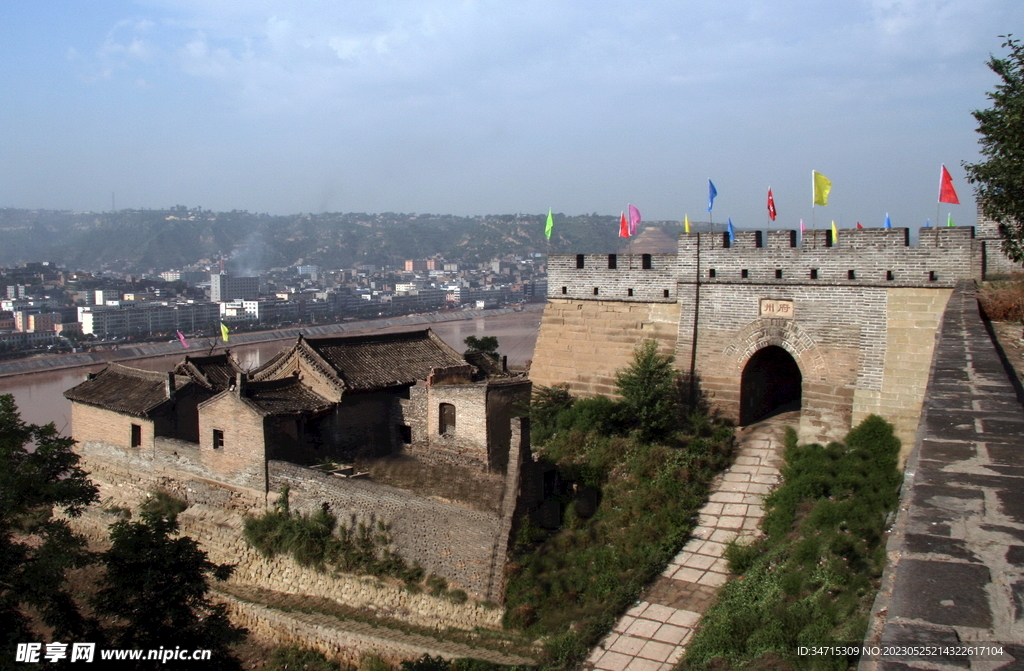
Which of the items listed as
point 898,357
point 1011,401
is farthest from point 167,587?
point 898,357

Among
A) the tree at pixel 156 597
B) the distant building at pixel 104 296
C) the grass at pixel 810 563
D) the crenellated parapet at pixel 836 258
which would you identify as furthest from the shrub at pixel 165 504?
the distant building at pixel 104 296

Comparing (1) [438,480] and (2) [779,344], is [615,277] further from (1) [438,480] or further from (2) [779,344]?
(1) [438,480]

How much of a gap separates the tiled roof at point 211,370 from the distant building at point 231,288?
285 ft

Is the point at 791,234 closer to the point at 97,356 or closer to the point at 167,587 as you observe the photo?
the point at 167,587

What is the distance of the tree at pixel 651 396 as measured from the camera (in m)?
12.7

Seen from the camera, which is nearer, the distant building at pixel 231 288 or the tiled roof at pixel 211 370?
the tiled roof at pixel 211 370

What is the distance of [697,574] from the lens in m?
9.97

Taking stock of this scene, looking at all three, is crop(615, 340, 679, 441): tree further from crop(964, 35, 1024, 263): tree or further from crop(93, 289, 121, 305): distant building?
crop(93, 289, 121, 305): distant building

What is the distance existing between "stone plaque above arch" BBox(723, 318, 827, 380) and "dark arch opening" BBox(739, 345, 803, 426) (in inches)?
6.6


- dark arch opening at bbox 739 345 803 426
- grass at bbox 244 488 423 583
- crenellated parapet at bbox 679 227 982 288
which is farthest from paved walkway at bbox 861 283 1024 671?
grass at bbox 244 488 423 583

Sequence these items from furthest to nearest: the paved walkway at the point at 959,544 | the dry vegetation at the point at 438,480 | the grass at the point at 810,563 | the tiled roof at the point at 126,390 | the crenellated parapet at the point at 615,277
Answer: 1. the tiled roof at the point at 126,390
2. the crenellated parapet at the point at 615,277
3. the dry vegetation at the point at 438,480
4. the grass at the point at 810,563
5. the paved walkway at the point at 959,544

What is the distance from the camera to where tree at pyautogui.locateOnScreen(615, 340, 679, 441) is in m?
12.7

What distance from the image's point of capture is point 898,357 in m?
11.5

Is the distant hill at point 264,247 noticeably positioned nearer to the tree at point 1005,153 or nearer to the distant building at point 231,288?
the distant building at point 231,288
